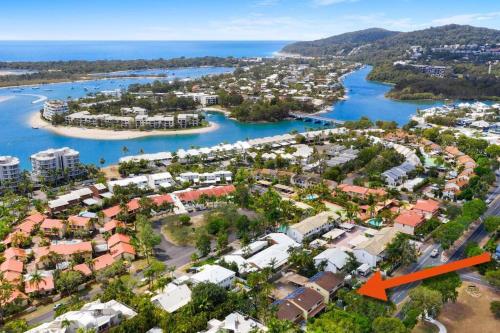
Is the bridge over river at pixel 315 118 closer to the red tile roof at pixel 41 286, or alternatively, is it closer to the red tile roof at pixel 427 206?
the red tile roof at pixel 427 206

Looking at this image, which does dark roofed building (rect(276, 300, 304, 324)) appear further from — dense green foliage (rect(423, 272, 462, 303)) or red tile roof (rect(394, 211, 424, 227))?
red tile roof (rect(394, 211, 424, 227))

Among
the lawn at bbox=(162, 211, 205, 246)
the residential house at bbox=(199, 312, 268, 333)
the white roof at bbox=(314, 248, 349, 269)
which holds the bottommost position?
the lawn at bbox=(162, 211, 205, 246)

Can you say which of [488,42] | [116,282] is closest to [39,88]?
[116,282]

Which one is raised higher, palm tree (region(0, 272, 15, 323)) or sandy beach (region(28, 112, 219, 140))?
sandy beach (region(28, 112, 219, 140))

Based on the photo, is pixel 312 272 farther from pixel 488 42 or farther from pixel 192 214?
pixel 488 42

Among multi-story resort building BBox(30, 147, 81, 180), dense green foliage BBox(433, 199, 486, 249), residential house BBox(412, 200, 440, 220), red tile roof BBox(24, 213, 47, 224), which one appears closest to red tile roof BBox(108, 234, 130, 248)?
red tile roof BBox(24, 213, 47, 224)

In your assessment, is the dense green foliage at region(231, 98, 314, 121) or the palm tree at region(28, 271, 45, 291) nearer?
the palm tree at region(28, 271, 45, 291)

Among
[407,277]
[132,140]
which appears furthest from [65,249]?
[132,140]

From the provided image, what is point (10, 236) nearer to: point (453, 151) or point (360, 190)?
point (360, 190)
